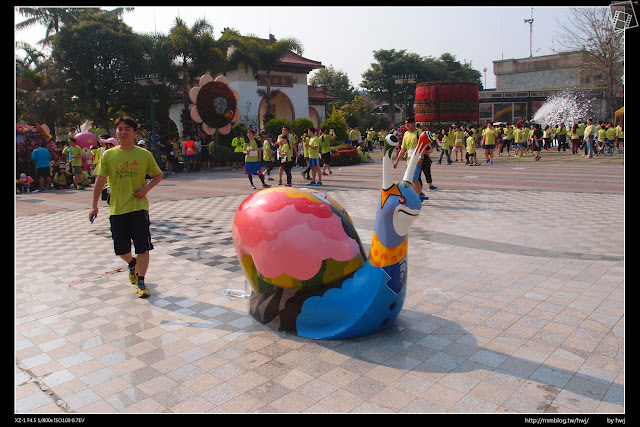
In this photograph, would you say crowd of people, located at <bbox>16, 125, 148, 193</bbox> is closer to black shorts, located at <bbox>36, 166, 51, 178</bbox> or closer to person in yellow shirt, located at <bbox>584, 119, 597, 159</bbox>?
black shorts, located at <bbox>36, 166, 51, 178</bbox>

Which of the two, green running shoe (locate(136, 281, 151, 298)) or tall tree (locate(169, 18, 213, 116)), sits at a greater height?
tall tree (locate(169, 18, 213, 116))

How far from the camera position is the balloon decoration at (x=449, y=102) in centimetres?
3266

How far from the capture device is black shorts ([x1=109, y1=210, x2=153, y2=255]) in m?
A: 5.23

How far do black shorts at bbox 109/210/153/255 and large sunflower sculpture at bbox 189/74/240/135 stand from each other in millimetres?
20486

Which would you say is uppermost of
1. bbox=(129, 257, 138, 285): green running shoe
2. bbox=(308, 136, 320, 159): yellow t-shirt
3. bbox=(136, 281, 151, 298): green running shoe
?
bbox=(308, 136, 320, 159): yellow t-shirt

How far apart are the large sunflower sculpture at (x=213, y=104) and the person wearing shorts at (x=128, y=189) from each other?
2033cm

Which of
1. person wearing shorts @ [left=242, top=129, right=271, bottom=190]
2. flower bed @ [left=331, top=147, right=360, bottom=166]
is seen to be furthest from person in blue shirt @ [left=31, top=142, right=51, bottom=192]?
flower bed @ [left=331, top=147, right=360, bottom=166]

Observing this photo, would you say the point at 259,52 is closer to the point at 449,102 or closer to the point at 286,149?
the point at 449,102

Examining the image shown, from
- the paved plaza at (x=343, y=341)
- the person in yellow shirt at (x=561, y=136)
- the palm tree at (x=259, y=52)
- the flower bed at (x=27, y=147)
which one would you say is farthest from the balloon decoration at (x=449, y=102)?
the paved plaza at (x=343, y=341)

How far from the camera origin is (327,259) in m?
3.99

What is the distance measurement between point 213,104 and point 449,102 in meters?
16.0

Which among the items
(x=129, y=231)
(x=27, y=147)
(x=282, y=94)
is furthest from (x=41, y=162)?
(x=282, y=94)

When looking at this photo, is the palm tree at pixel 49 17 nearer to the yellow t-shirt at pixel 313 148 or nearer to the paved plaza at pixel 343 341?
the yellow t-shirt at pixel 313 148

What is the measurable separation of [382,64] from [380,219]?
55.0 metres
